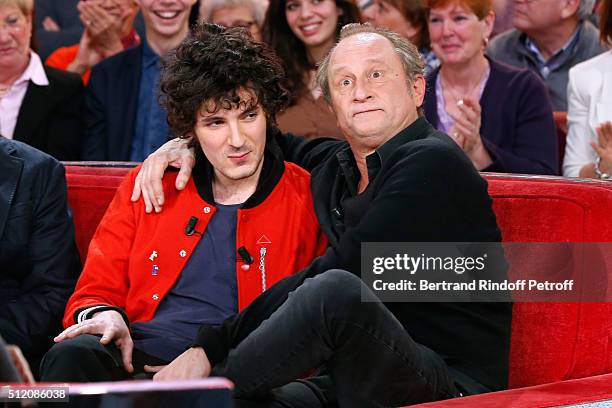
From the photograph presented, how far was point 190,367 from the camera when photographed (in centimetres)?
190

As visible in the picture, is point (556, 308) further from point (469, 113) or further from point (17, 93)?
point (17, 93)

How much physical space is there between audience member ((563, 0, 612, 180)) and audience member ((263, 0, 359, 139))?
65 centimetres

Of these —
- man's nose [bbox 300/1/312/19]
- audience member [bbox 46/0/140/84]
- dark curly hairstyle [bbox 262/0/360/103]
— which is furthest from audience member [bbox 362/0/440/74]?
audience member [bbox 46/0/140/84]

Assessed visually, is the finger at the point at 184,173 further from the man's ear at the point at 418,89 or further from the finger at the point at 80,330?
the man's ear at the point at 418,89

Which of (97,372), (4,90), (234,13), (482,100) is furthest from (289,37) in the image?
(97,372)

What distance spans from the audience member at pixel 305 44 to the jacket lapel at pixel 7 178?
0.93 m

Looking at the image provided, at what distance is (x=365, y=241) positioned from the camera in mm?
1973

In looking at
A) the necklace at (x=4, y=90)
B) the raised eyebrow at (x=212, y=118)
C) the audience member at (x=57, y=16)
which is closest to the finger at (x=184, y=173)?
the raised eyebrow at (x=212, y=118)

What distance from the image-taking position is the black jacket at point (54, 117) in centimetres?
316

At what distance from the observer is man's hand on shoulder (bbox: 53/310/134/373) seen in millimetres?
2031

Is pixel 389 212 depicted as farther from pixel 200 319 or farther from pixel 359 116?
pixel 200 319

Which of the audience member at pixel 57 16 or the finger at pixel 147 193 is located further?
the audience member at pixel 57 16

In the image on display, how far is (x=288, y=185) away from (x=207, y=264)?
0.25 metres

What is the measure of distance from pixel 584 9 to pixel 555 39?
147 mm
